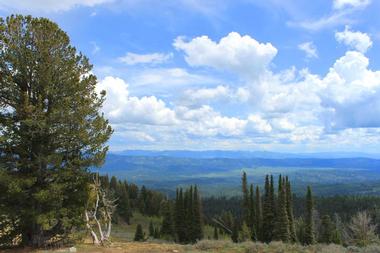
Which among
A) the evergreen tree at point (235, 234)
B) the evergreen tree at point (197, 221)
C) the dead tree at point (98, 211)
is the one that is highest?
the dead tree at point (98, 211)

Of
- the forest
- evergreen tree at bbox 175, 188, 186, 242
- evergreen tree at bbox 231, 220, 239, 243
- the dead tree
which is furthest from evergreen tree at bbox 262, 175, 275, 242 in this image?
the forest

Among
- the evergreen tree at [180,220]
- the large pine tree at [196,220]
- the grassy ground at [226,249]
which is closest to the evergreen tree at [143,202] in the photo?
the evergreen tree at [180,220]

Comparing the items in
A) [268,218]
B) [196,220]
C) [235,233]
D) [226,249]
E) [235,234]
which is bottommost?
[235,234]

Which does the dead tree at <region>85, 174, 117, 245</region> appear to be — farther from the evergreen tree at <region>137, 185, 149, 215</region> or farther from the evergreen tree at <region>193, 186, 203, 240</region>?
the evergreen tree at <region>137, 185, 149, 215</region>

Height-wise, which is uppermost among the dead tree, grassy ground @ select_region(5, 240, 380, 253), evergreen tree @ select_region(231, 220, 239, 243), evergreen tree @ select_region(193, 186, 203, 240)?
the dead tree

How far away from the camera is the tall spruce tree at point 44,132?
70.5 ft

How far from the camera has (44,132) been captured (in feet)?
71.9

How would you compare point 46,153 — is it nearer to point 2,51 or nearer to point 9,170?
point 9,170

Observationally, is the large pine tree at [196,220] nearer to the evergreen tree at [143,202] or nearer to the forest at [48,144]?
the evergreen tree at [143,202]

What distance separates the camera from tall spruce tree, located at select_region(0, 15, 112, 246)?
846 inches

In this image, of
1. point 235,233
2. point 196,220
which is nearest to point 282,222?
point 235,233

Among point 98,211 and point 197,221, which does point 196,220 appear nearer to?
point 197,221

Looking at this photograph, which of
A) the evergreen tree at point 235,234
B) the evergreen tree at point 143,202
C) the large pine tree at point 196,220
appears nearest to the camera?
the evergreen tree at point 235,234

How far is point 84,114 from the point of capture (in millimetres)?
22828
